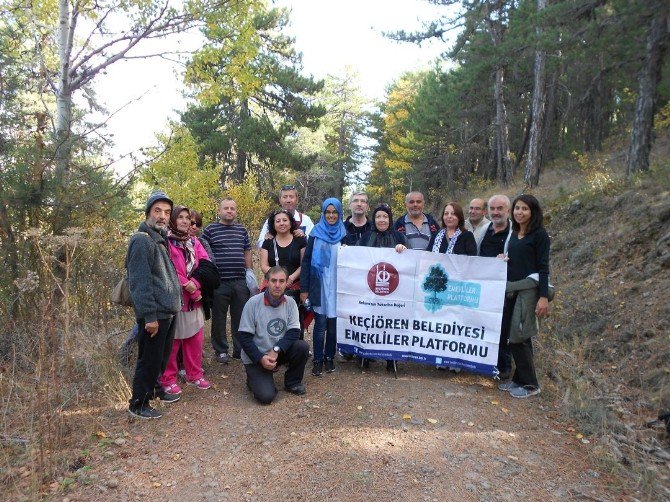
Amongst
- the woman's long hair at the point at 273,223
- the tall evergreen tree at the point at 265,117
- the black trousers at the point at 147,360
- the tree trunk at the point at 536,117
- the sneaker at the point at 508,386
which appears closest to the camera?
the black trousers at the point at 147,360

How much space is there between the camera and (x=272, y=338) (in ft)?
16.7

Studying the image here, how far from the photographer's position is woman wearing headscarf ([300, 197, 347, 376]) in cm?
547

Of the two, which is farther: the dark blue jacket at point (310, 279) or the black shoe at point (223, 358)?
A: the black shoe at point (223, 358)

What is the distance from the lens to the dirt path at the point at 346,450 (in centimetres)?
349

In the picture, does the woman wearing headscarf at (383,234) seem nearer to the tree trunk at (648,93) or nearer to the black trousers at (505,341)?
the black trousers at (505,341)

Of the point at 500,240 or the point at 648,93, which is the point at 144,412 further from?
the point at 648,93

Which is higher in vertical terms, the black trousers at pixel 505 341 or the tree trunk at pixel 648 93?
the tree trunk at pixel 648 93

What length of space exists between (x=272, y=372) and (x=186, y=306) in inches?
46.2

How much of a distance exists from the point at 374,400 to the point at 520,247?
2.27 metres

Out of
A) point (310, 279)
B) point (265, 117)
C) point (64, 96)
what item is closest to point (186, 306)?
point (310, 279)

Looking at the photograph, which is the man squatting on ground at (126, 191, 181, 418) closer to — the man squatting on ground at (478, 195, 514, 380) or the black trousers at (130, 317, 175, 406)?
the black trousers at (130, 317, 175, 406)

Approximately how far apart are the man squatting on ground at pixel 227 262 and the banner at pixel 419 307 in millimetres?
1298

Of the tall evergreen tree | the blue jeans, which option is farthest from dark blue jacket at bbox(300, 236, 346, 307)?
the tall evergreen tree

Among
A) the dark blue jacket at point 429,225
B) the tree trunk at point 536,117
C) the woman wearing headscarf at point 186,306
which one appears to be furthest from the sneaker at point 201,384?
the tree trunk at point 536,117
